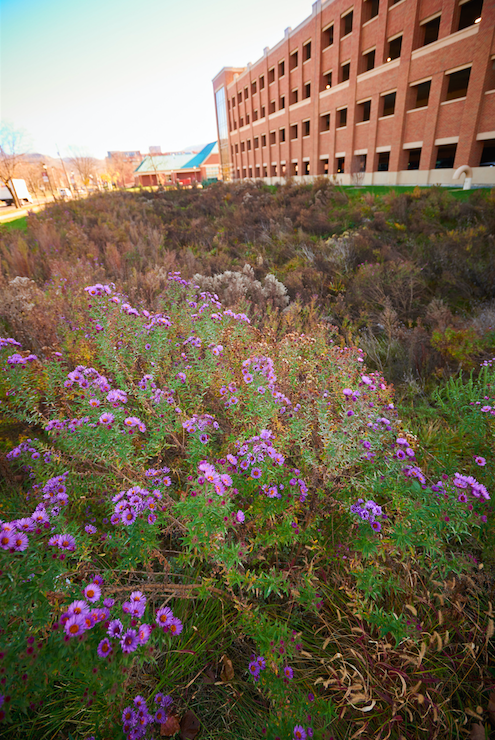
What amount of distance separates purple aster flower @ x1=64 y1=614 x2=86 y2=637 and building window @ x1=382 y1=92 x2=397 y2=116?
27.0 m

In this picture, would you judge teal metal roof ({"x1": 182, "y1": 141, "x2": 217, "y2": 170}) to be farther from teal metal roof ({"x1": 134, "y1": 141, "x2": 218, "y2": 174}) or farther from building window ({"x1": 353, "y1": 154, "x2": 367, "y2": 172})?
building window ({"x1": 353, "y1": 154, "x2": 367, "y2": 172})

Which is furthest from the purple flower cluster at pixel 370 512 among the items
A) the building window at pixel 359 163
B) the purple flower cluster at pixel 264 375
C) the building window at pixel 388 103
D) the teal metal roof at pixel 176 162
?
the teal metal roof at pixel 176 162

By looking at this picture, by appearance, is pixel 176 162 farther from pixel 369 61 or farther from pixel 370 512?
pixel 370 512

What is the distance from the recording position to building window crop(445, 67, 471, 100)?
17.9 meters

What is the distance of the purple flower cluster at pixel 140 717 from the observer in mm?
1327

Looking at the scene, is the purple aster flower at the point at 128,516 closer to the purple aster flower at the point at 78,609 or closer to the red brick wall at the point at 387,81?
the purple aster flower at the point at 78,609

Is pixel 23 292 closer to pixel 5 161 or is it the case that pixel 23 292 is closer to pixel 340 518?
pixel 340 518

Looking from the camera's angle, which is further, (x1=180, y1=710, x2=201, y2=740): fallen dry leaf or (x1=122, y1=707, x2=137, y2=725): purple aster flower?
(x1=180, y1=710, x2=201, y2=740): fallen dry leaf

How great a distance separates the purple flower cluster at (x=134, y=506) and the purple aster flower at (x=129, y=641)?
432mm

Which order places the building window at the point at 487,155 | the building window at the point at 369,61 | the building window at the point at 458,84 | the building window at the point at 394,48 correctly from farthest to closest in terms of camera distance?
the building window at the point at 369,61
the building window at the point at 394,48
the building window at the point at 458,84
the building window at the point at 487,155

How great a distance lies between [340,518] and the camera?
2240 millimetres

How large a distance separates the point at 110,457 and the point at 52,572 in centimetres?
67

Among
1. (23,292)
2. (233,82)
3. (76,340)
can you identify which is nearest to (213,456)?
(76,340)

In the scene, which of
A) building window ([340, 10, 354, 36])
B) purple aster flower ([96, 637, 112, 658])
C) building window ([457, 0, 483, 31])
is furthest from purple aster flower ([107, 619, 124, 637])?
building window ([340, 10, 354, 36])
